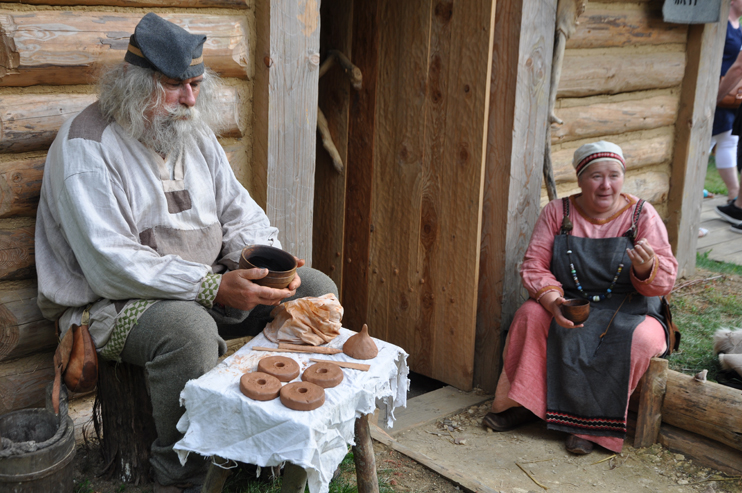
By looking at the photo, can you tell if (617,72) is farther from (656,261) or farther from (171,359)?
(171,359)

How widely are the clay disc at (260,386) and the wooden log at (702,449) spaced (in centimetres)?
235

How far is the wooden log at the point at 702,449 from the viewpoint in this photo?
3389 millimetres

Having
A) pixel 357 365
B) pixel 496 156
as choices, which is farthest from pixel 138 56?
pixel 496 156

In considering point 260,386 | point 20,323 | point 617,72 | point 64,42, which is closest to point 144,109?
point 64,42

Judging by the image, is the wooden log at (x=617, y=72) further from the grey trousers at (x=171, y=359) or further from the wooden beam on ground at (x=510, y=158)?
the grey trousers at (x=171, y=359)

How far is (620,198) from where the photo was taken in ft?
12.6

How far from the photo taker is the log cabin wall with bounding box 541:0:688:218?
16.0 feet

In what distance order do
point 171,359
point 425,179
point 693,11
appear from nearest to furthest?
1. point 171,359
2. point 425,179
3. point 693,11

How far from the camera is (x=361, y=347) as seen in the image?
2520 mm

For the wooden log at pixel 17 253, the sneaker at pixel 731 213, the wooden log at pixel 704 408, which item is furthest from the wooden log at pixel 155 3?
the sneaker at pixel 731 213

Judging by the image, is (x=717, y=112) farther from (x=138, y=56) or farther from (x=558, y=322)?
(x=138, y=56)

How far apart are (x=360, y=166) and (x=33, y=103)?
2344 millimetres

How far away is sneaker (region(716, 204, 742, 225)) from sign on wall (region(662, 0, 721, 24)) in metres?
3.26

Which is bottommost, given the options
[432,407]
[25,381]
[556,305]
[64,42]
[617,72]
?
[432,407]
